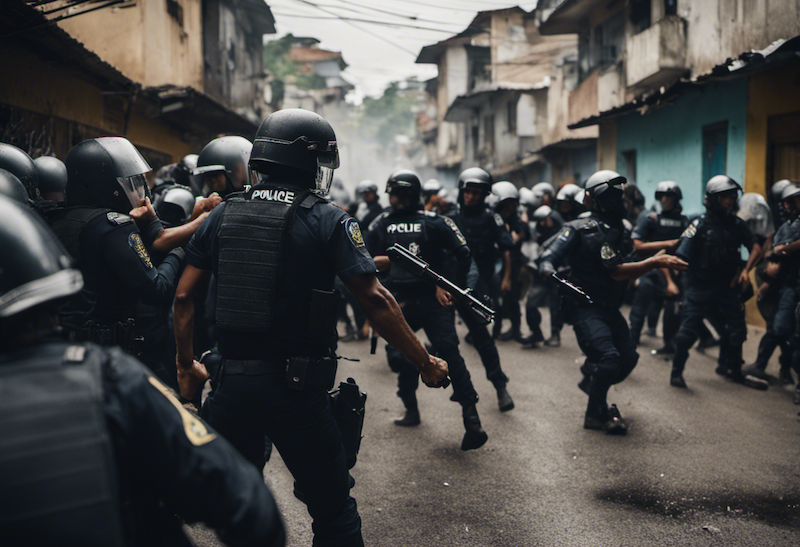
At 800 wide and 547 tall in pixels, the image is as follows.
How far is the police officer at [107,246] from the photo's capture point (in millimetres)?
3242

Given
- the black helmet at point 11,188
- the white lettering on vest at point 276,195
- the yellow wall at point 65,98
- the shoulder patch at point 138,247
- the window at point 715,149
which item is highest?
the yellow wall at point 65,98

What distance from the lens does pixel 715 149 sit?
12.0 m

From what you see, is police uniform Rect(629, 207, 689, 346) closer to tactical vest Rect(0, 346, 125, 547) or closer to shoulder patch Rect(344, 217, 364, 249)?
shoulder patch Rect(344, 217, 364, 249)

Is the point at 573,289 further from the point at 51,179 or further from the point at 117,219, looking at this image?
the point at 51,179

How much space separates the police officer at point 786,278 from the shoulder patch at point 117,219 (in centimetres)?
575

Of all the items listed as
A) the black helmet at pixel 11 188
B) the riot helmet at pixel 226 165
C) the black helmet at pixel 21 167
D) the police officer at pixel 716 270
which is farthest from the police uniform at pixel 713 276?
the black helmet at pixel 11 188

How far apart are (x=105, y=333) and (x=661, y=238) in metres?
6.40

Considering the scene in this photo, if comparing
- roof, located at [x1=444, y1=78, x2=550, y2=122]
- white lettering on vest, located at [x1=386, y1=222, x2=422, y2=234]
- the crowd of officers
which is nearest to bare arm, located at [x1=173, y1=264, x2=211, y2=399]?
the crowd of officers

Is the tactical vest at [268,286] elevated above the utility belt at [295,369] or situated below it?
above

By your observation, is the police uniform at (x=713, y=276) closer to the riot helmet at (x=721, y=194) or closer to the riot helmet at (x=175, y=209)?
the riot helmet at (x=721, y=194)

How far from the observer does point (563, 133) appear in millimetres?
22281

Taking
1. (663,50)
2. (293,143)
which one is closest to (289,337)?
(293,143)

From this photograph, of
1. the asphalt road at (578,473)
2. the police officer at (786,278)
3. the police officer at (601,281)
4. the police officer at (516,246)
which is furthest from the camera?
the police officer at (516,246)

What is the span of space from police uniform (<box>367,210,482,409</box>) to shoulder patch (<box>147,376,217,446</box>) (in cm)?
365
